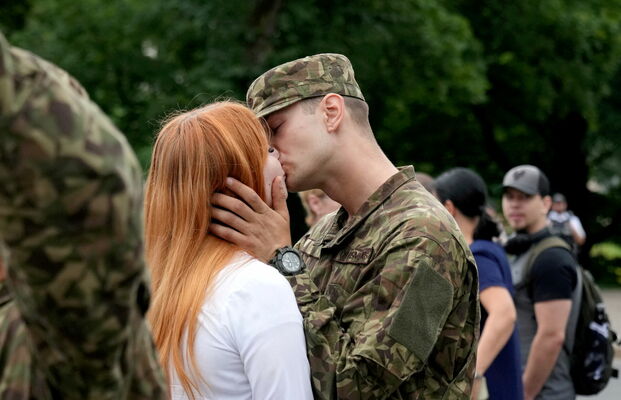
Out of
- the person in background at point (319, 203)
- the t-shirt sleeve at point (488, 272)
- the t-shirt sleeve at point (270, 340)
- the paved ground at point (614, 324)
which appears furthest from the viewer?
the paved ground at point (614, 324)

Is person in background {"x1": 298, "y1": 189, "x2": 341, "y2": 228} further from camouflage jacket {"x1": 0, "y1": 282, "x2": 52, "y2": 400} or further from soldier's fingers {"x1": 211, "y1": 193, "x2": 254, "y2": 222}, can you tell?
camouflage jacket {"x1": 0, "y1": 282, "x2": 52, "y2": 400}

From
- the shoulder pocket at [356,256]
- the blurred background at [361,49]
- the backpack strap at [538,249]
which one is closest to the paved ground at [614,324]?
the blurred background at [361,49]

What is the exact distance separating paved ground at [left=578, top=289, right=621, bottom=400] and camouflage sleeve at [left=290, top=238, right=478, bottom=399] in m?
8.83

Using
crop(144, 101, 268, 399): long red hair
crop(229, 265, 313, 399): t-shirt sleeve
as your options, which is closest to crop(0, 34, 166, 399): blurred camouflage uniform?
crop(229, 265, 313, 399): t-shirt sleeve

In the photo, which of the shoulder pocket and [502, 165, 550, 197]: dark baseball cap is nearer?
the shoulder pocket

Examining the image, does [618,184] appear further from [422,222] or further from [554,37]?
[422,222]

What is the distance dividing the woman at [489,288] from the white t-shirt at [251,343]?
2149 millimetres

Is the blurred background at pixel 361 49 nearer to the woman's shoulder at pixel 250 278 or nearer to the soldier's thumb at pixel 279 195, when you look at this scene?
the soldier's thumb at pixel 279 195

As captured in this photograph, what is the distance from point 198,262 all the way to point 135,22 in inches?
580

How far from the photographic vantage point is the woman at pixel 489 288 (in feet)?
14.6

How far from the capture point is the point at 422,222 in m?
2.49

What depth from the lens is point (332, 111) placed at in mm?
2830

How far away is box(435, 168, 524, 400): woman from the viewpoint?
4.44 meters

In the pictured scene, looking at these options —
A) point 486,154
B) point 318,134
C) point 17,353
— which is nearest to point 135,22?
point 486,154
